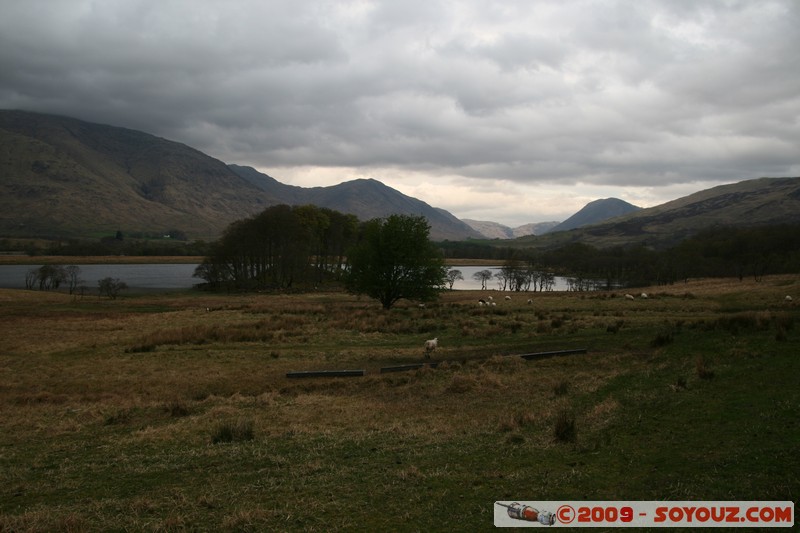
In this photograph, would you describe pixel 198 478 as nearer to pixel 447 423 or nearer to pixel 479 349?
pixel 447 423

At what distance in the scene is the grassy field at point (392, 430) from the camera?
25.7 ft

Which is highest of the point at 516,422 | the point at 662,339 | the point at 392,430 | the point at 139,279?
the point at 662,339

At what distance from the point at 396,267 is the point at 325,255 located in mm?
52490

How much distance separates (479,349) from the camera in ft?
87.1

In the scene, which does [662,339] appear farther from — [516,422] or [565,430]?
[565,430]

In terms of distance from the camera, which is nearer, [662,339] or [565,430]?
[565,430]

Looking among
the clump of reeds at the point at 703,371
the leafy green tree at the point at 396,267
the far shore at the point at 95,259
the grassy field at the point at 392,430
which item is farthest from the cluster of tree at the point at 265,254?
the clump of reeds at the point at 703,371

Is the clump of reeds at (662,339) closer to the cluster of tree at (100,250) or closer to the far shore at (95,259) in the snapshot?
the far shore at (95,259)

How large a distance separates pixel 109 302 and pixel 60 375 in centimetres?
4635

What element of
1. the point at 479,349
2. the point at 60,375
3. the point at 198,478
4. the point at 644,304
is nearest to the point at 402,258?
the point at 644,304

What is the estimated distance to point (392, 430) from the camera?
1293cm

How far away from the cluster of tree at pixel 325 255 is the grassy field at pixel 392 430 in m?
24.9

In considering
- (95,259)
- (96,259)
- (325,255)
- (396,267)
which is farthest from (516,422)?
(96,259)

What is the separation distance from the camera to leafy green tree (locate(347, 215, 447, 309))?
53344 millimetres
